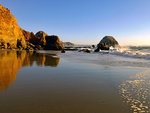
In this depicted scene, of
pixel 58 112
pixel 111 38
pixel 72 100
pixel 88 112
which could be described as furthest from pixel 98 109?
pixel 111 38

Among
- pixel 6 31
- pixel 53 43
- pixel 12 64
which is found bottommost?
pixel 12 64

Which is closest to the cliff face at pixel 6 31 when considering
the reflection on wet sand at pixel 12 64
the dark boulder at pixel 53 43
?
the dark boulder at pixel 53 43

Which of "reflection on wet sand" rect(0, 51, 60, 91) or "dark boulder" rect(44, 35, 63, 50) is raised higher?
"dark boulder" rect(44, 35, 63, 50)

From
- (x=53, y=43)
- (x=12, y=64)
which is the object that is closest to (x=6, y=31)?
(x=53, y=43)

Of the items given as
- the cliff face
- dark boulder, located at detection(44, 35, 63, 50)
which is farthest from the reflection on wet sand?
dark boulder, located at detection(44, 35, 63, 50)

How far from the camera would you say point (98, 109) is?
2.38 meters

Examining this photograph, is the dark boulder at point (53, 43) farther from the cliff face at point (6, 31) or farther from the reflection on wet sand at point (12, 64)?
the reflection on wet sand at point (12, 64)

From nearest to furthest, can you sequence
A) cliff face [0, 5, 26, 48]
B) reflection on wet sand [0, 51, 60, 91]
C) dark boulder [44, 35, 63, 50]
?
1. reflection on wet sand [0, 51, 60, 91]
2. cliff face [0, 5, 26, 48]
3. dark boulder [44, 35, 63, 50]

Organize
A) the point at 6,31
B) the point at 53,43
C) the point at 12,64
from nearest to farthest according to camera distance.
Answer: the point at 12,64 < the point at 6,31 < the point at 53,43

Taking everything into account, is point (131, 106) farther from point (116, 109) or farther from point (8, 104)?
point (8, 104)

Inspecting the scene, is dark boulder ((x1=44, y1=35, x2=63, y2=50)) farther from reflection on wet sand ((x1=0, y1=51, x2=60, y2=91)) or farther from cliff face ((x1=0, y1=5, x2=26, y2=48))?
reflection on wet sand ((x1=0, y1=51, x2=60, y2=91))

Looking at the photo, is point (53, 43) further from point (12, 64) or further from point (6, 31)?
point (12, 64)

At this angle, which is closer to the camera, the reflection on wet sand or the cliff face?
the reflection on wet sand

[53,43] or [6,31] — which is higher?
[6,31]
